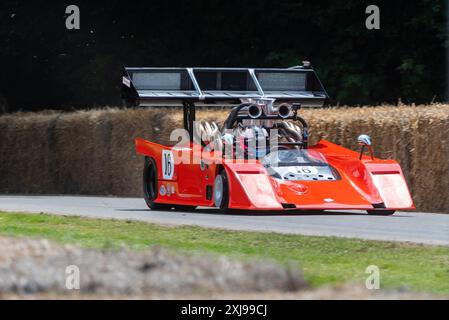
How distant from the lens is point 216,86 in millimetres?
18781

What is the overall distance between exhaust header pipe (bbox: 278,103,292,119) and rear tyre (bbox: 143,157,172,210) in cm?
242

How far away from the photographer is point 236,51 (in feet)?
114

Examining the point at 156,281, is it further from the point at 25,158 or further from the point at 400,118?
the point at 25,158

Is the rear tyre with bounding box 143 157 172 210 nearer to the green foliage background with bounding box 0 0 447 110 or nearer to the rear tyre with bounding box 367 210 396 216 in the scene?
the rear tyre with bounding box 367 210 396 216

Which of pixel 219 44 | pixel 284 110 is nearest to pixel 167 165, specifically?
pixel 284 110

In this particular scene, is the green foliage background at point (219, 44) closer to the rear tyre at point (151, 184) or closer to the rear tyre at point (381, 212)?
the rear tyre at point (151, 184)

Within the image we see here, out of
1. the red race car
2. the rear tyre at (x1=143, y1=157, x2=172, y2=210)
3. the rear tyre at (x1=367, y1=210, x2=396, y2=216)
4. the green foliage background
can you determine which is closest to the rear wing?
the red race car

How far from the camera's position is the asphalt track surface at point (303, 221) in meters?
13.6

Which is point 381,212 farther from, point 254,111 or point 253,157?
point 254,111

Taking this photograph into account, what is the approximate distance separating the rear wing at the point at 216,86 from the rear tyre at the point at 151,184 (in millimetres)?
1039


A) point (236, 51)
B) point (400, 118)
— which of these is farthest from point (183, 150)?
point (236, 51)

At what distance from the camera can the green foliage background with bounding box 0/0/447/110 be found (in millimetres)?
30219

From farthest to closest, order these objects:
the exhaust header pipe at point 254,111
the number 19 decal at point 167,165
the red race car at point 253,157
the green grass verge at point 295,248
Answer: the number 19 decal at point 167,165 < the exhaust header pipe at point 254,111 < the red race car at point 253,157 < the green grass verge at point 295,248

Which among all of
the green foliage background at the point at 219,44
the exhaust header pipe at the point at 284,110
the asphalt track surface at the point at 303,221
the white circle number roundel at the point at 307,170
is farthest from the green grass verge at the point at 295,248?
the green foliage background at the point at 219,44
